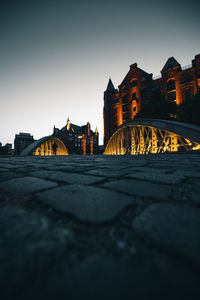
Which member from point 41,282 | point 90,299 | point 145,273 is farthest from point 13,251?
point 145,273

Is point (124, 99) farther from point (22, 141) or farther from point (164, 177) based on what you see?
point (22, 141)

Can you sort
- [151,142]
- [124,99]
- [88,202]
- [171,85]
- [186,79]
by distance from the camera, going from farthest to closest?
[124,99]
[171,85]
[186,79]
[151,142]
[88,202]

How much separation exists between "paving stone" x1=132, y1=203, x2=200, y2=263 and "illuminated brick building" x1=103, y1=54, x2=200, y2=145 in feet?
86.0

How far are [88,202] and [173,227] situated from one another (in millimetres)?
454

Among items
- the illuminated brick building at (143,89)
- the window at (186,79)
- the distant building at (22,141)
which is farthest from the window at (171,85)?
the distant building at (22,141)

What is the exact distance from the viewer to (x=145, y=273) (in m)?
0.36

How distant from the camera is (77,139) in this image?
70.1 meters

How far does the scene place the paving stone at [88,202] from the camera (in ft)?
2.14

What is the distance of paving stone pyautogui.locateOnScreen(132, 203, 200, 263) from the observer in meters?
0.44

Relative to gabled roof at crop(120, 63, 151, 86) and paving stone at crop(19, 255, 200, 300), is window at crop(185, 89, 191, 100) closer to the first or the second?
gabled roof at crop(120, 63, 151, 86)

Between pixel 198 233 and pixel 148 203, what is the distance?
0.29 metres

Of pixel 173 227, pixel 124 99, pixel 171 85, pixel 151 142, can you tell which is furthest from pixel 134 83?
pixel 173 227

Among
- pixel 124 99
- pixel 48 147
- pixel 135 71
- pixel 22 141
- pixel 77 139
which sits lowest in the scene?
pixel 48 147

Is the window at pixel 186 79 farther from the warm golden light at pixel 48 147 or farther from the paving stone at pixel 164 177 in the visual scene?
the paving stone at pixel 164 177
